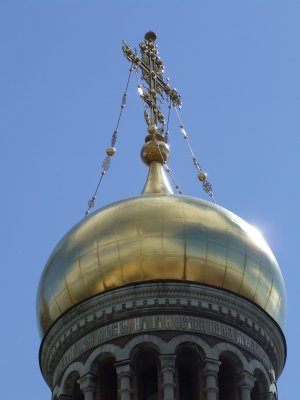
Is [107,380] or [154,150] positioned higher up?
[154,150]

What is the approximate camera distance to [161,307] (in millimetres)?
21531

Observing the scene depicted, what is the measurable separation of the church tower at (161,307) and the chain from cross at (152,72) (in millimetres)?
4020

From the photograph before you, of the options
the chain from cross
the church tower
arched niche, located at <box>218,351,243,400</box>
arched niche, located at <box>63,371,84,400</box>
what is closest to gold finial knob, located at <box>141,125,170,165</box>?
the chain from cross

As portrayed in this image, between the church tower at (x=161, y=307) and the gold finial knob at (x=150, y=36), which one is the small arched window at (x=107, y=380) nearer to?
the church tower at (x=161, y=307)

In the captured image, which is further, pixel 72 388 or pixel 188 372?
pixel 72 388

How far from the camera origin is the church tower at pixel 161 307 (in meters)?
21.3

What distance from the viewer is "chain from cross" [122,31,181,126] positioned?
2630 cm

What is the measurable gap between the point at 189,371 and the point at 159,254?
1764 mm

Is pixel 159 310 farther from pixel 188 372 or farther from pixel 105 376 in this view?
pixel 105 376

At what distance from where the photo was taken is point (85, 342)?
2180 centimetres

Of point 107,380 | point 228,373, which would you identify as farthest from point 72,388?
point 228,373

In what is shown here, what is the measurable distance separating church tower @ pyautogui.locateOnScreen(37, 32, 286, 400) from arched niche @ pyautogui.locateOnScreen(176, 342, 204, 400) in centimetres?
1

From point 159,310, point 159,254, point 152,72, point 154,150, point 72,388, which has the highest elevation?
point 152,72

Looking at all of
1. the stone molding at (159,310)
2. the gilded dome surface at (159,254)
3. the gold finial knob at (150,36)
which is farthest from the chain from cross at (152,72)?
the stone molding at (159,310)
